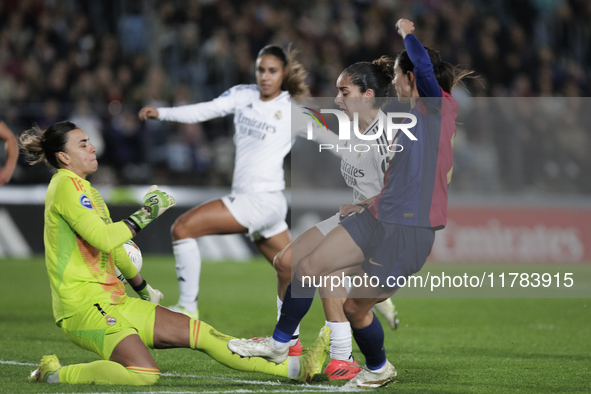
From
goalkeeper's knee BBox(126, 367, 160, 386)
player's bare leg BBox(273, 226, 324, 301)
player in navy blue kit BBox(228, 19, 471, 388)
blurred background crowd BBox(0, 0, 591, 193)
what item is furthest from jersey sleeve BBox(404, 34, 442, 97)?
blurred background crowd BBox(0, 0, 591, 193)

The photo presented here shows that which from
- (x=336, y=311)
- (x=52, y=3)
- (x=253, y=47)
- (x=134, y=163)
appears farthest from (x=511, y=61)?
(x=336, y=311)

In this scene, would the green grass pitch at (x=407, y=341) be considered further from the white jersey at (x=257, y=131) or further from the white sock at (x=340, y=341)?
the white jersey at (x=257, y=131)

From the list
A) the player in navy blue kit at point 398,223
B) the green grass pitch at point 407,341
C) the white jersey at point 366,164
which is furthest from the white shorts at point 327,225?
the green grass pitch at point 407,341

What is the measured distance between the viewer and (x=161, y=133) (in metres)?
13.1

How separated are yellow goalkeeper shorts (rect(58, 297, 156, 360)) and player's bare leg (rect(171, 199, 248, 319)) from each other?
7.01 ft

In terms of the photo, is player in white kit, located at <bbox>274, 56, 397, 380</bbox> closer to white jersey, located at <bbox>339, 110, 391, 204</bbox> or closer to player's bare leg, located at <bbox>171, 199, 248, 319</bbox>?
white jersey, located at <bbox>339, 110, 391, 204</bbox>

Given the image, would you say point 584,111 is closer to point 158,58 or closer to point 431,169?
point 158,58

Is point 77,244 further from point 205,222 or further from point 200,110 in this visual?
point 200,110

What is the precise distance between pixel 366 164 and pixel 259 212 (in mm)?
1813

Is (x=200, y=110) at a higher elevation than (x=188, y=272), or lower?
higher

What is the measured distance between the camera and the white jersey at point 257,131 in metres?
6.79

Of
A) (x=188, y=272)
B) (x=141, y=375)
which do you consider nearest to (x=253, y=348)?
(x=141, y=375)

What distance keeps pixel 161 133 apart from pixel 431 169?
9.30m

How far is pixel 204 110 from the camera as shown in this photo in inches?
269
